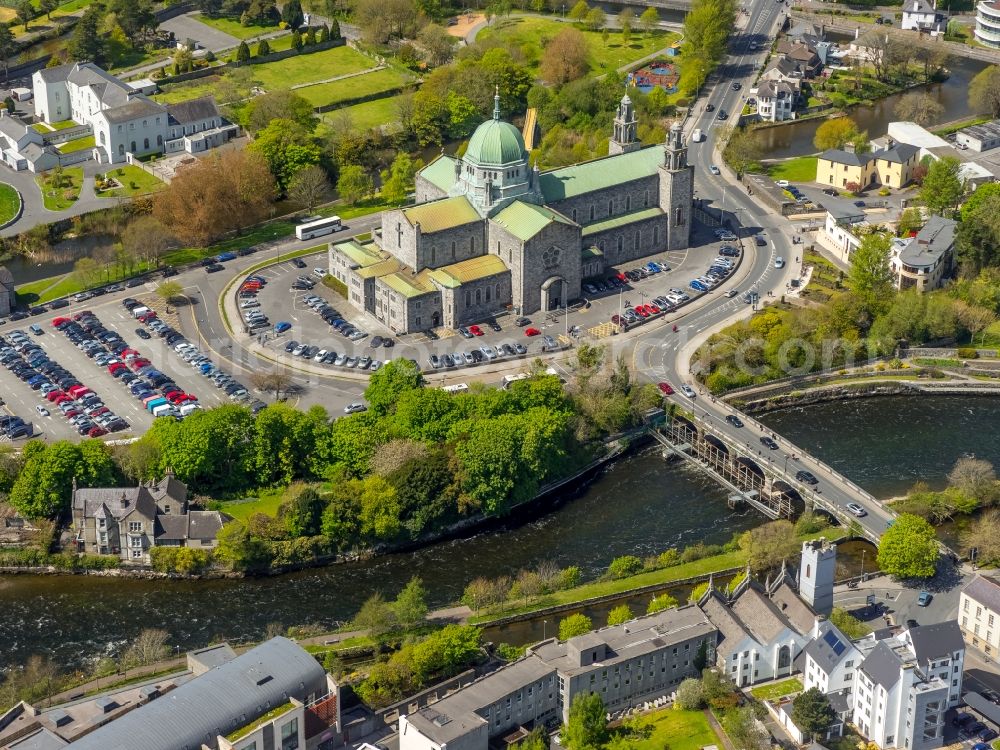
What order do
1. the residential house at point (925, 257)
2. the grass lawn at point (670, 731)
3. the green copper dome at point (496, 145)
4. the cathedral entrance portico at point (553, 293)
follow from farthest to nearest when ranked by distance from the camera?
the residential house at point (925, 257) < the green copper dome at point (496, 145) < the cathedral entrance portico at point (553, 293) < the grass lawn at point (670, 731)

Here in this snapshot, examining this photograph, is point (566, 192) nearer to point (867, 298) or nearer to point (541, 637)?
point (867, 298)

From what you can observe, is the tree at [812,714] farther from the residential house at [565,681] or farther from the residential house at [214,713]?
the residential house at [214,713]

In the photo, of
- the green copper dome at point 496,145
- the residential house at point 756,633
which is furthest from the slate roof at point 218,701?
the green copper dome at point 496,145

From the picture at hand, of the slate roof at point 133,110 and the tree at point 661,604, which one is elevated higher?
the slate roof at point 133,110

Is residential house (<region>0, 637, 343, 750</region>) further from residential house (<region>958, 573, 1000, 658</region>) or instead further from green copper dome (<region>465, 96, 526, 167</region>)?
green copper dome (<region>465, 96, 526, 167</region>)

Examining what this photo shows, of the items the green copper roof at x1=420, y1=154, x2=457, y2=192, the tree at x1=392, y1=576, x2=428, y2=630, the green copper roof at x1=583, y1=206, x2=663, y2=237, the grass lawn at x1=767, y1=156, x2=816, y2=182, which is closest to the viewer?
the tree at x1=392, y1=576, x2=428, y2=630

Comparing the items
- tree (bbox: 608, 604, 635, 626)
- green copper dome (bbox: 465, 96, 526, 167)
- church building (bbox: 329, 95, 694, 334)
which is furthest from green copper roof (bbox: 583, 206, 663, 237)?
tree (bbox: 608, 604, 635, 626)

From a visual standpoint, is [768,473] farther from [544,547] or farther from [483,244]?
[483,244]
